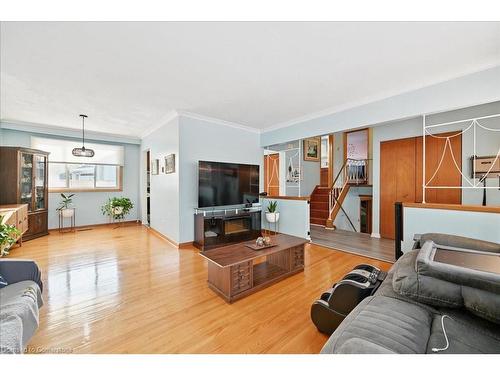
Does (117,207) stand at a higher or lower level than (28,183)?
lower

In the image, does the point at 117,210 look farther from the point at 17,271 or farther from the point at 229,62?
the point at 229,62

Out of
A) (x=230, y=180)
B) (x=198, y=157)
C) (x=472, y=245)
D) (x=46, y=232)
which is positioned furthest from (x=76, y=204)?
(x=472, y=245)

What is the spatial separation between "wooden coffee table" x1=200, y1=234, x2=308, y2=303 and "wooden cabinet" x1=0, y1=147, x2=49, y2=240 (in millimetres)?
4358

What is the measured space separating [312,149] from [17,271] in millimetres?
6826

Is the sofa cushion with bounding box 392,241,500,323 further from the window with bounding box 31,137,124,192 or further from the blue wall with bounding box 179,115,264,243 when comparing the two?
the window with bounding box 31,137,124,192

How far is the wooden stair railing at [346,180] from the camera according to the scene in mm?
5840

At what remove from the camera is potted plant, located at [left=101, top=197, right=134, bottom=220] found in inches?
216

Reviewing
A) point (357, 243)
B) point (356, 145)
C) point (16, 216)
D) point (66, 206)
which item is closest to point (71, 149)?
point (66, 206)

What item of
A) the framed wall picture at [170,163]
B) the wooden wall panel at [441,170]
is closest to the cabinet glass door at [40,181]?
the framed wall picture at [170,163]

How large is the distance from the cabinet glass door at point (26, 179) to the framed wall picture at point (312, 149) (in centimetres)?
675

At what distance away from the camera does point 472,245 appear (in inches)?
70.1

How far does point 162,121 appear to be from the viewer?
4359 millimetres

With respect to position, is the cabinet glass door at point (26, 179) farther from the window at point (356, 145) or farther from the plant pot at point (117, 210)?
the window at point (356, 145)

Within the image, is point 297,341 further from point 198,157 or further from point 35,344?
point 198,157
